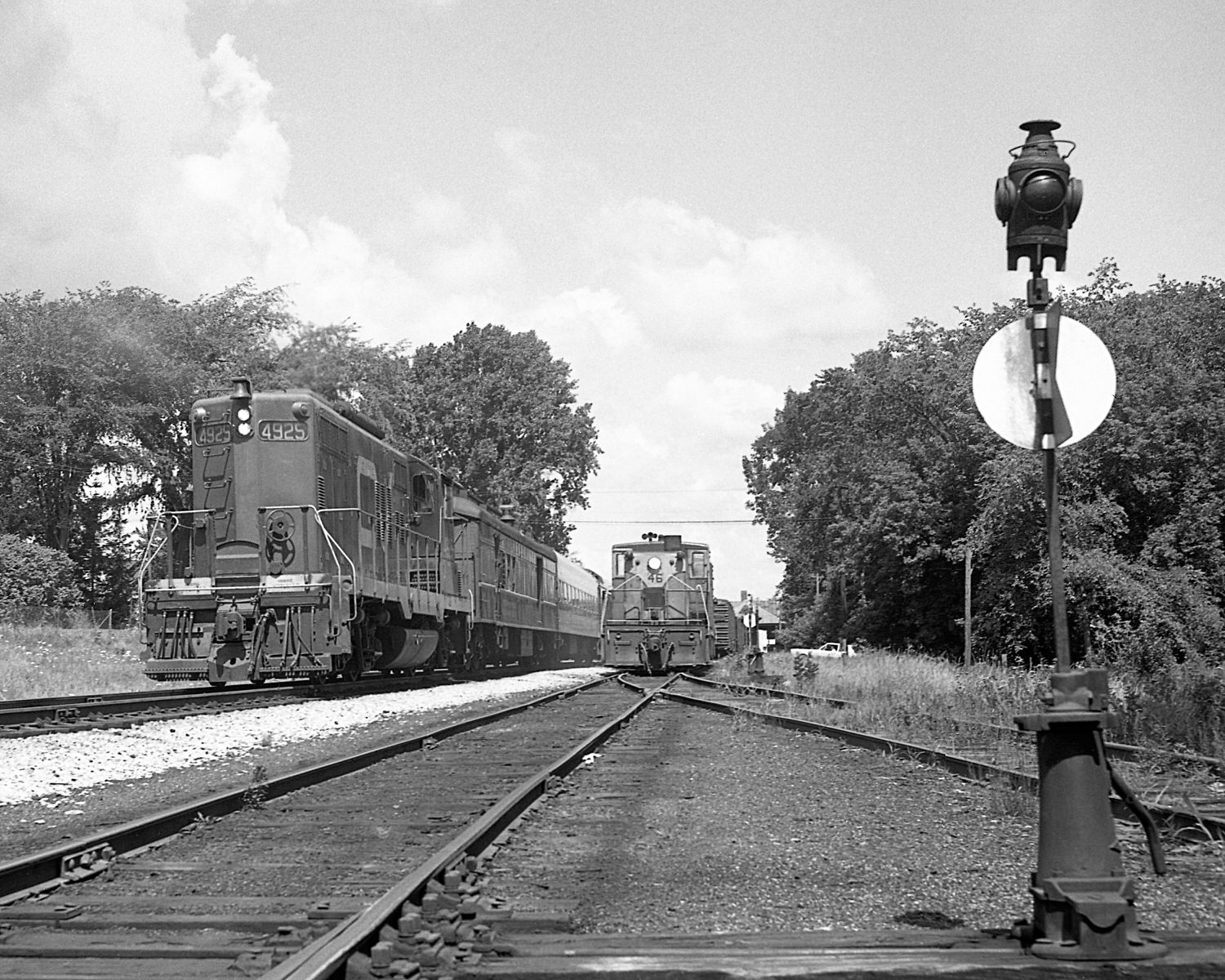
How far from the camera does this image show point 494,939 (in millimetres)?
4285

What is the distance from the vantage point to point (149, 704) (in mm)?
14555

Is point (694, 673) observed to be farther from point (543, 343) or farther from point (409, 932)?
point (543, 343)

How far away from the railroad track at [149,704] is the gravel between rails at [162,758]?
0.96 feet

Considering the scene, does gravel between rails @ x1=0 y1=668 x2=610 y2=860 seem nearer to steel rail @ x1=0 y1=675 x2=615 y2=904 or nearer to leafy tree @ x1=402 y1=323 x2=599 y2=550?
steel rail @ x1=0 y1=675 x2=615 y2=904

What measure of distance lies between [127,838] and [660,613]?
23.8 meters

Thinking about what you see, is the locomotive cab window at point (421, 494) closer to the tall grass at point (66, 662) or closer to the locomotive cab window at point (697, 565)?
the tall grass at point (66, 662)

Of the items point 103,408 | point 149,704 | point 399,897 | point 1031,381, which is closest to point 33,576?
point 103,408

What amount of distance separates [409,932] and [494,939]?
29cm

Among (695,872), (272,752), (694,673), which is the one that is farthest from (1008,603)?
(695,872)

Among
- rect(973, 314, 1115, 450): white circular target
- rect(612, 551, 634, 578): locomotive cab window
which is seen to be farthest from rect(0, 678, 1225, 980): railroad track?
rect(612, 551, 634, 578): locomotive cab window

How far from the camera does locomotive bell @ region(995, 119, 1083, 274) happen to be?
478 cm

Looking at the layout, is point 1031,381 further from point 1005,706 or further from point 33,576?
point 33,576

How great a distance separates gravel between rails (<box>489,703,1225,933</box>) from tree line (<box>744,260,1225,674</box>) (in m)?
8.90

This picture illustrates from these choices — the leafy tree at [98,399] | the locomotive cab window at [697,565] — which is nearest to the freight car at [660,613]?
the locomotive cab window at [697,565]
